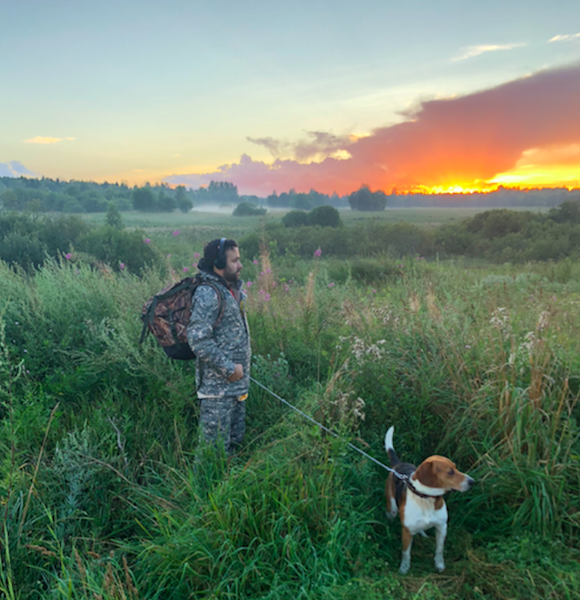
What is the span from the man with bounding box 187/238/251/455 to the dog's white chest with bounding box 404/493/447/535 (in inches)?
56.7

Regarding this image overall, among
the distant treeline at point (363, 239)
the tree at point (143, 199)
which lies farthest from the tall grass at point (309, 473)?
the tree at point (143, 199)

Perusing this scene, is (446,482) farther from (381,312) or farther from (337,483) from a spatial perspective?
(381,312)

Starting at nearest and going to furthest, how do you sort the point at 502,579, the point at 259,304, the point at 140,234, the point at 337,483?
the point at 502,579 < the point at 337,483 < the point at 259,304 < the point at 140,234

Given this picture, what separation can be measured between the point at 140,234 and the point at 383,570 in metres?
15.6

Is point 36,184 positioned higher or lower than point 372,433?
higher

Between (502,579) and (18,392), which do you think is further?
(18,392)

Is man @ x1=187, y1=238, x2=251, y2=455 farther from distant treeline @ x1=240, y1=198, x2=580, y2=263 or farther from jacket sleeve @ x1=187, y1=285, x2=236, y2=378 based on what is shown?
distant treeline @ x1=240, y1=198, x2=580, y2=263

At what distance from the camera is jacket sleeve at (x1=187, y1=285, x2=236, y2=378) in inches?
119

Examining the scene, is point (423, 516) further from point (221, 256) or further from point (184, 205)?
point (184, 205)

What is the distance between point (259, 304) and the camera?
5.46 m

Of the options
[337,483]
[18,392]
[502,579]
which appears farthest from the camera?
[18,392]

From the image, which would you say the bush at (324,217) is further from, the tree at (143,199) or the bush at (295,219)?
the tree at (143,199)

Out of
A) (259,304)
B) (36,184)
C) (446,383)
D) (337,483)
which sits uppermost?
(36,184)

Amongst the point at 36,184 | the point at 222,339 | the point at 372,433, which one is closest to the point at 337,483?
the point at 372,433
